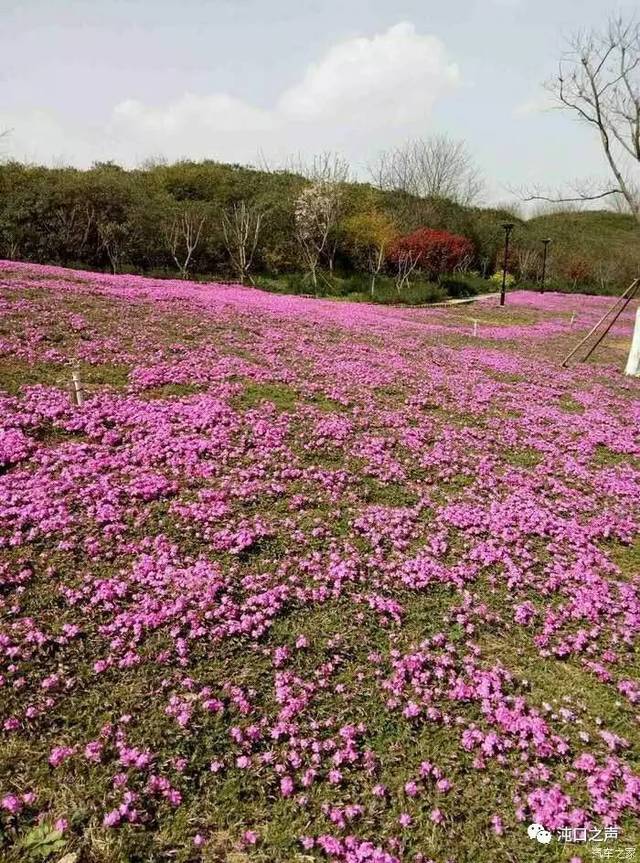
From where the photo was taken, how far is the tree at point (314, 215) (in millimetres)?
46906

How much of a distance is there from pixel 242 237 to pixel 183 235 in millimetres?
4360

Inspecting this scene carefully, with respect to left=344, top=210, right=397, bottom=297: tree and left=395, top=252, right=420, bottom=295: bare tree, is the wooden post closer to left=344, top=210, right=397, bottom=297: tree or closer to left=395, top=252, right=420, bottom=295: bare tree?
left=395, top=252, right=420, bottom=295: bare tree

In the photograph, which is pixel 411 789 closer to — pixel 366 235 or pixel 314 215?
pixel 314 215

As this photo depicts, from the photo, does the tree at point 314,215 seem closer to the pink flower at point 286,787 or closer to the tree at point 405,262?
the tree at point 405,262

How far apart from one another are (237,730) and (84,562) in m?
2.77

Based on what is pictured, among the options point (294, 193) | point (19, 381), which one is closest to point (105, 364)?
point (19, 381)

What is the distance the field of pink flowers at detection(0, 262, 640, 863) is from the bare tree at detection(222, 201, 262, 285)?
30.6 metres

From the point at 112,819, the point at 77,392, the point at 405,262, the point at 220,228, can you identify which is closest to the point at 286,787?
the point at 112,819

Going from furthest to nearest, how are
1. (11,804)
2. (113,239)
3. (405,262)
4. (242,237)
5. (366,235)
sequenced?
1. (366,235)
2. (405,262)
3. (242,237)
4. (113,239)
5. (11,804)

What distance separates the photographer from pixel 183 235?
40.6 metres

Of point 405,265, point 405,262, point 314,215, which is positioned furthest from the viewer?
point 405,262

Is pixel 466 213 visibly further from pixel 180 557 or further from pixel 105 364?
pixel 180 557

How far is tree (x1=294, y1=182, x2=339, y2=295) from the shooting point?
4691 centimetres

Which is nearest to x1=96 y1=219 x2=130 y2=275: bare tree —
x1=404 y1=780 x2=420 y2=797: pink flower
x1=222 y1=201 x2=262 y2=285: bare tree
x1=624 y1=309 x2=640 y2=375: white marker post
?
x1=222 y1=201 x2=262 y2=285: bare tree
